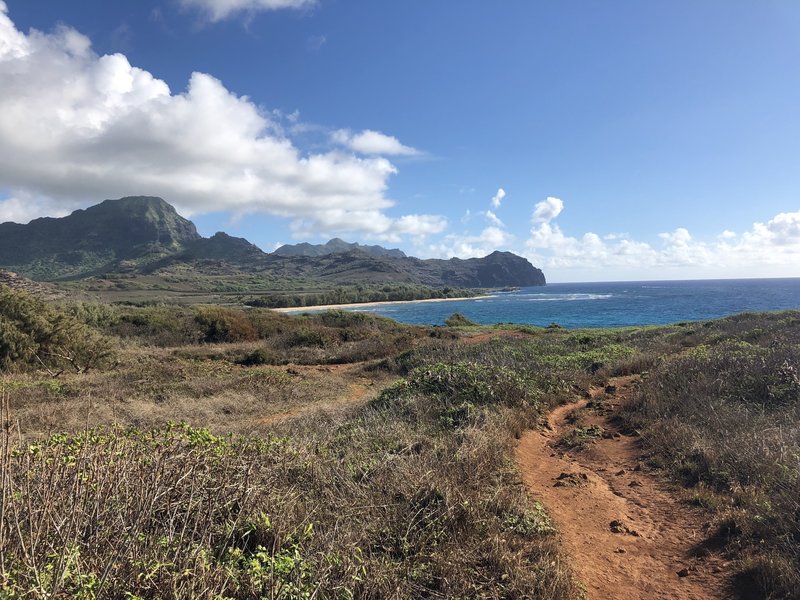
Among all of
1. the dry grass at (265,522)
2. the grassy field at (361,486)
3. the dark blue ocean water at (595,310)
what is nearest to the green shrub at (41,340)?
the grassy field at (361,486)

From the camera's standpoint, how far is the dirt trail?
4.21 meters

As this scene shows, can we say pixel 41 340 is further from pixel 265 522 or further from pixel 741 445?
pixel 741 445

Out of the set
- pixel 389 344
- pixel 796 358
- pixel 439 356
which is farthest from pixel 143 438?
pixel 389 344

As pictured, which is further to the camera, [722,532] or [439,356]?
[439,356]

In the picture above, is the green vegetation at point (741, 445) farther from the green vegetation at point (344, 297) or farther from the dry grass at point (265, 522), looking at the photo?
the green vegetation at point (344, 297)

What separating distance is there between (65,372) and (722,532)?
845 inches

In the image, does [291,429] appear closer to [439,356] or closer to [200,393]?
[200,393]

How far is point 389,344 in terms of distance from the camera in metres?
24.9

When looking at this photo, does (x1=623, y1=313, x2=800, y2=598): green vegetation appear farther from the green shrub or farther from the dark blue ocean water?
the dark blue ocean water

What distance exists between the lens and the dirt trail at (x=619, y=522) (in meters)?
4.21

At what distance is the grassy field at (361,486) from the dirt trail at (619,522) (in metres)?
0.30

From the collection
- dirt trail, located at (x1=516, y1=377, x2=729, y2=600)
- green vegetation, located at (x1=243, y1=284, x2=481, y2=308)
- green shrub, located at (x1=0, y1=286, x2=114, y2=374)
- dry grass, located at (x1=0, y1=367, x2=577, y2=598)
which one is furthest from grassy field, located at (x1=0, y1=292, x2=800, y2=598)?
green vegetation, located at (x1=243, y1=284, x2=481, y2=308)

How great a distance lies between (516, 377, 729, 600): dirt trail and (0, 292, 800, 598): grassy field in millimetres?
304

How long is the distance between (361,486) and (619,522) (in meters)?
3.25
